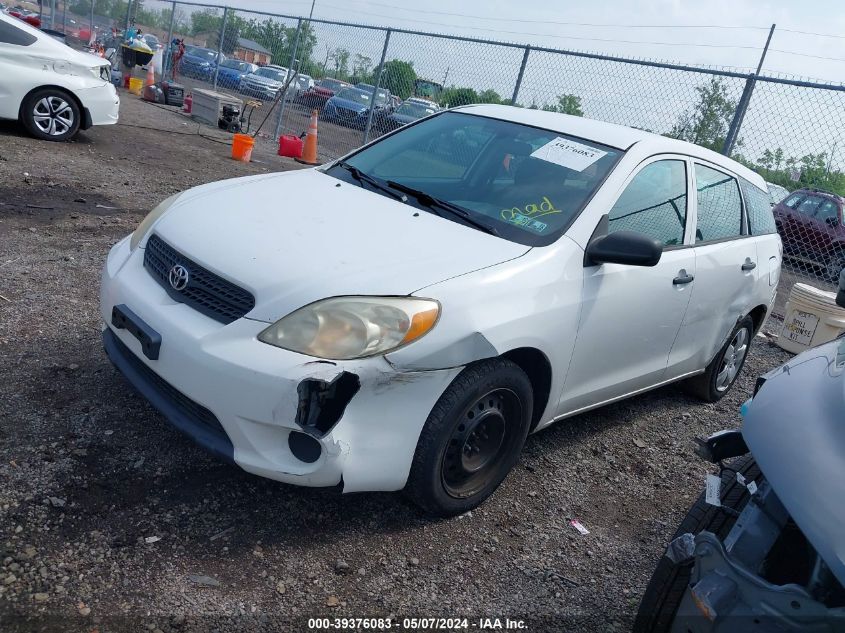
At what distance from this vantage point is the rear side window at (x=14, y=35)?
9.08m

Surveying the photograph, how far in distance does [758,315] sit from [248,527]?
3.85 m

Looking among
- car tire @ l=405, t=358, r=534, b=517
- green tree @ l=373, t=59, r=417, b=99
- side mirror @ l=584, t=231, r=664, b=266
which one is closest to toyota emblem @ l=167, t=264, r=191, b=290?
car tire @ l=405, t=358, r=534, b=517

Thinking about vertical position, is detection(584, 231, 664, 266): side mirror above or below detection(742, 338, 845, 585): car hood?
above

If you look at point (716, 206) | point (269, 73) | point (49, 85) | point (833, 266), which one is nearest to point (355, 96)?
point (49, 85)

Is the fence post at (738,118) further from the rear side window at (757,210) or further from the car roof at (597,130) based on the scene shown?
the car roof at (597,130)

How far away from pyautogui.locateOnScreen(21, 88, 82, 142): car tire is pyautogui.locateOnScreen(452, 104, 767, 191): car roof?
23.8 ft

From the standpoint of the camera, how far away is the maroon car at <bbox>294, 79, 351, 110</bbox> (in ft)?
50.8

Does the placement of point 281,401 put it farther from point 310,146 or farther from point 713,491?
point 310,146

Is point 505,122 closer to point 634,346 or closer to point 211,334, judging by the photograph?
point 634,346

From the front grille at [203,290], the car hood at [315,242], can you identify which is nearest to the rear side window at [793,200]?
the car hood at [315,242]

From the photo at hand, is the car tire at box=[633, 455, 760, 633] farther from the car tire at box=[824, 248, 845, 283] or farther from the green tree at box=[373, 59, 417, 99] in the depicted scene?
the green tree at box=[373, 59, 417, 99]

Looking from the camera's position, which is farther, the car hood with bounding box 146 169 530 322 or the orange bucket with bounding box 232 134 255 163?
the orange bucket with bounding box 232 134 255 163

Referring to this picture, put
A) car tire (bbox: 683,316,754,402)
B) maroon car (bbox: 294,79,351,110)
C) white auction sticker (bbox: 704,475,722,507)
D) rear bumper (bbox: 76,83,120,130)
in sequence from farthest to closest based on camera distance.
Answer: maroon car (bbox: 294,79,351,110), rear bumper (bbox: 76,83,120,130), car tire (bbox: 683,316,754,402), white auction sticker (bbox: 704,475,722,507)

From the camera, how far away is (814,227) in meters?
12.1
